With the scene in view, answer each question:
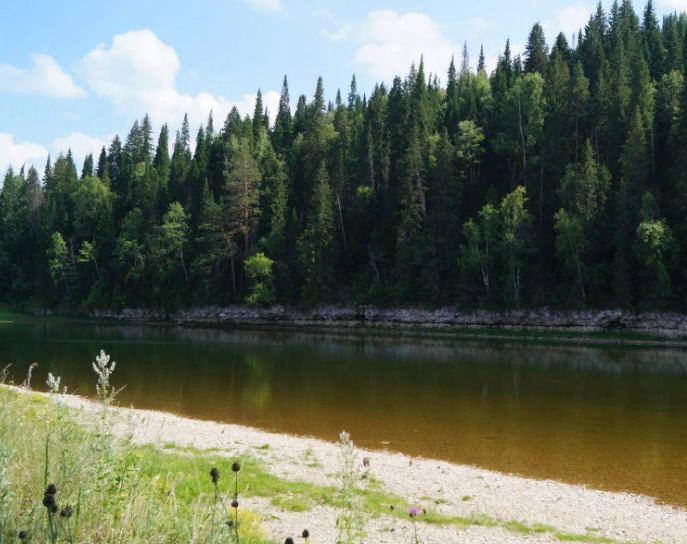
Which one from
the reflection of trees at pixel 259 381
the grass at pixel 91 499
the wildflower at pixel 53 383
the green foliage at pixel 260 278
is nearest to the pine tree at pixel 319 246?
the green foliage at pixel 260 278

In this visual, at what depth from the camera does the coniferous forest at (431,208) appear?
55906 mm

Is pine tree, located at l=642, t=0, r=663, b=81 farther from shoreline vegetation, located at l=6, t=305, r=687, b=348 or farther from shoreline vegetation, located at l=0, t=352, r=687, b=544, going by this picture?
shoreline vegetation, located at l=0, t=352, r=687, b=544

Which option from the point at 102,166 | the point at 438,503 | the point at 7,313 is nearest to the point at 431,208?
the point at 438,503

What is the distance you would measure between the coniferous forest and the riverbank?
45.3m

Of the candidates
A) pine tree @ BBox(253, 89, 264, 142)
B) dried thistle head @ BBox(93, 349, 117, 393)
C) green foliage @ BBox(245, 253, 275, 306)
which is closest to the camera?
dried thistle head @ BBox(93, 349, 117, 393)

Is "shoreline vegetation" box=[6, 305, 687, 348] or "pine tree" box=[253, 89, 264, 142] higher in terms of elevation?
"pine tree" box=[253, 89, 264, 142]

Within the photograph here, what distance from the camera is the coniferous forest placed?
183ft

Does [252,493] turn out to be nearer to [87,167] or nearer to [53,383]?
[53,383]

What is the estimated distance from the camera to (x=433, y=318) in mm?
62094

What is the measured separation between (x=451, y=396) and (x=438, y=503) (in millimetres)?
13637

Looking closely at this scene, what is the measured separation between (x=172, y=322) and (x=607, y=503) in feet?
241

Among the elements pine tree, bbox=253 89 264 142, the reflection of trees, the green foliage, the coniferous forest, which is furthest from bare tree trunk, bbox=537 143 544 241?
pine tree, bbox=253 89 264 142

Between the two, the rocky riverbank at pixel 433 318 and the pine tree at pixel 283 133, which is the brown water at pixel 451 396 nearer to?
the rocky riverbank at pixel 433 318

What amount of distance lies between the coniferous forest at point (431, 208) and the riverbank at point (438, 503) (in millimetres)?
45299
